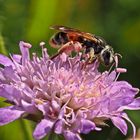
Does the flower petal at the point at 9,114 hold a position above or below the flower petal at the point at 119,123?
above

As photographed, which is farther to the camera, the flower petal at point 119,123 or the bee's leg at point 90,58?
the bee's leg at point 90,58

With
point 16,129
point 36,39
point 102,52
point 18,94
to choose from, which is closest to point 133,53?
point 36,39

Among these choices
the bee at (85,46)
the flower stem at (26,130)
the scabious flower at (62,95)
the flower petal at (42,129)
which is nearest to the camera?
the flower petal at (42,129)

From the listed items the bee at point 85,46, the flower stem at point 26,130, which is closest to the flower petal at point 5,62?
the bee at point 85,46

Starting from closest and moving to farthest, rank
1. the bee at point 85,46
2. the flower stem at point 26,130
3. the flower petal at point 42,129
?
the flower petal at point 42,129 < the bee at point 85,46 < the flower stem at point 26,130

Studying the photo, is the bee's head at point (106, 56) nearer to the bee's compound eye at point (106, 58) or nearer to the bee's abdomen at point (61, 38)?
the bee's compound eye at point (106, 58)

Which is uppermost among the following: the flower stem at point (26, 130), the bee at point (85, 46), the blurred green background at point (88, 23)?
the blurred green background at point (88, 23)

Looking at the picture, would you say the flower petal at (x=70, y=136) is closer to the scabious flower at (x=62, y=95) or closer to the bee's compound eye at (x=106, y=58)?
the scabious flower at (x=62, y=95)

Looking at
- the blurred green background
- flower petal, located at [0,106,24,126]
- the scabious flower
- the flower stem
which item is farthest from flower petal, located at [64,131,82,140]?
the blurred green background
